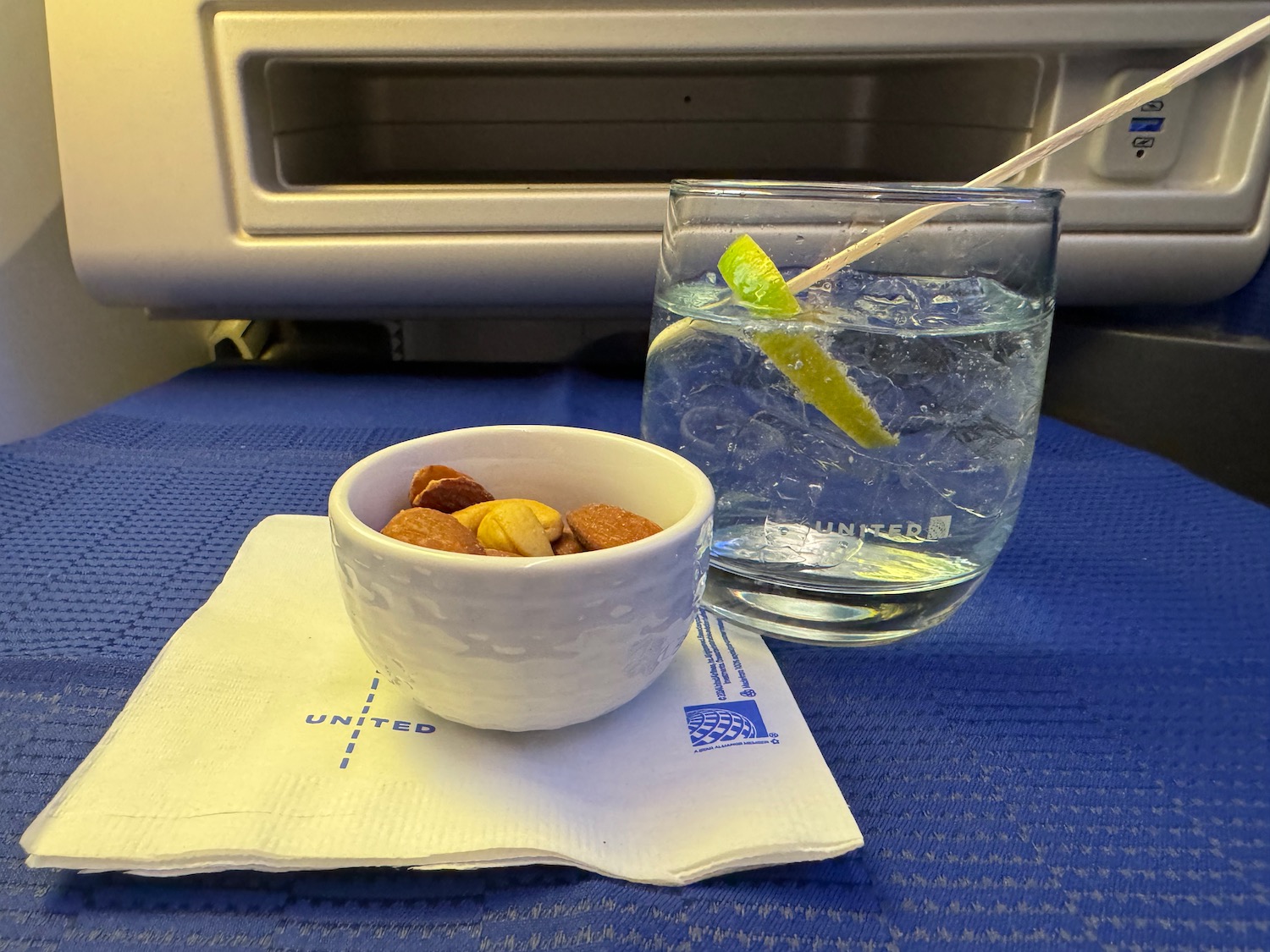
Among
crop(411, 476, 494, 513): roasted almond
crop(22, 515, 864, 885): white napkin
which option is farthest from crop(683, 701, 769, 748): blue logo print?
crop(411, 476, 494, 513): roasted almond

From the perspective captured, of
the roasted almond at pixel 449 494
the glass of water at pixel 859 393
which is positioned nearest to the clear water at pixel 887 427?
the glass of water at pixel 859 393

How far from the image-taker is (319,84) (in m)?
0.76

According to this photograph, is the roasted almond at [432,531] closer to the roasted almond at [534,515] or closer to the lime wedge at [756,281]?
the roasted almond at [534,515]

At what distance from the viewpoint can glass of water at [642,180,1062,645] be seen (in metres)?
0.33

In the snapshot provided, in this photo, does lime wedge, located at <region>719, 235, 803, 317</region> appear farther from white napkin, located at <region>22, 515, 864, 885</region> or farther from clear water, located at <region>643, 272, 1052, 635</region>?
white napkin, located at <region>22, 515, 864, 885</region>

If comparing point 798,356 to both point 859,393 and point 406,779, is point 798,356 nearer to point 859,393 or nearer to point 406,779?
point 859,393

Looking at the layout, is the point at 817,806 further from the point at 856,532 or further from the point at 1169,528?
the point at 1169,528

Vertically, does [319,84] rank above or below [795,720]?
above

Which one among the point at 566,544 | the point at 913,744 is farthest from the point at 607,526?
the point at 913,744

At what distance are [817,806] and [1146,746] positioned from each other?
14 cm

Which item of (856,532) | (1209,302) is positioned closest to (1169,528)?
(856,532)

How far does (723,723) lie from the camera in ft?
0.97

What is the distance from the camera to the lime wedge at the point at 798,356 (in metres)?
0.32

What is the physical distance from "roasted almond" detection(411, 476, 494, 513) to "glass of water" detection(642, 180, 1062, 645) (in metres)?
0.10
